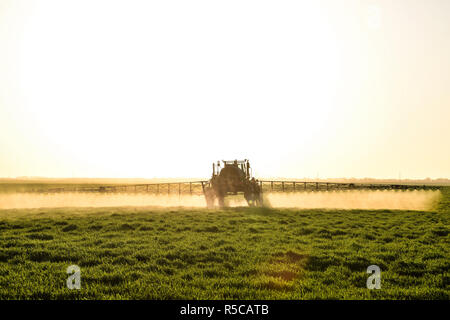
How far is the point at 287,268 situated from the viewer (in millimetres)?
8445

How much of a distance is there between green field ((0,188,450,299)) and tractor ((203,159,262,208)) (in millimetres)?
15237

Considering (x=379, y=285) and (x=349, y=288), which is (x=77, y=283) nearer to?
(x=349, y=288)

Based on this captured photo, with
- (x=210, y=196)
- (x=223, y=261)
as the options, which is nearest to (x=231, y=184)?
(x=210, y=196)

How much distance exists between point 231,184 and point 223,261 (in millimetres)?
21681

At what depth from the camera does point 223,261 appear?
924cm

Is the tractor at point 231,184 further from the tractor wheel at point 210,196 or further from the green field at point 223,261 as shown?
the green field at point 223,261

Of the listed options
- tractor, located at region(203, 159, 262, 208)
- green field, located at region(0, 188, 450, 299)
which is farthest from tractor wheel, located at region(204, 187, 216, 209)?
green field, located at region(0, 188, 450, 299)

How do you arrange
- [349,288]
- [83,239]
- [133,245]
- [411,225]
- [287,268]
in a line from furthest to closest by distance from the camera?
[411,225]
[83,239]
[133,245]
[287,268]
[349,288]

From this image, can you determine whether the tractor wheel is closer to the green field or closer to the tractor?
the tractor

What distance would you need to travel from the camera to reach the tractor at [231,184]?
30891 mm

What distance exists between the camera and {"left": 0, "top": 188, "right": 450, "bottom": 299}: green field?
6.75 meters

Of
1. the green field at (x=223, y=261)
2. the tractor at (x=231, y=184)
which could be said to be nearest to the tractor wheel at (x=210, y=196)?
the tractor at (x=231, y=184)
